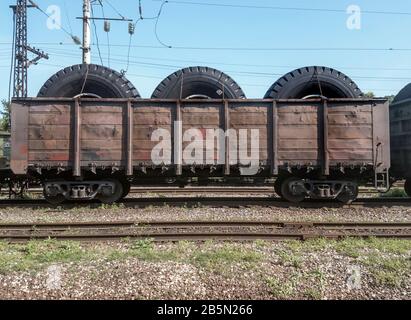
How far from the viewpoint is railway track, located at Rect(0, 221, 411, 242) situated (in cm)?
680

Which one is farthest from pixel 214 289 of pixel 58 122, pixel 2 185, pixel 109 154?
pixel 2 185

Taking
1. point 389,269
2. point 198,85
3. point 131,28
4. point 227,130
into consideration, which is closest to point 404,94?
point 227,130

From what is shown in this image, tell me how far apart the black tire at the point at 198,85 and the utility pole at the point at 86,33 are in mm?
7240

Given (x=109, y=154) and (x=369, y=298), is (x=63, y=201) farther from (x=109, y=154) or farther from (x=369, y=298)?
(x=369, y=298)

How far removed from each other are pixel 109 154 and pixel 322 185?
5.41m

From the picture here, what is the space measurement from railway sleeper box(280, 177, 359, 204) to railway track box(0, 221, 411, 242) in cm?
241

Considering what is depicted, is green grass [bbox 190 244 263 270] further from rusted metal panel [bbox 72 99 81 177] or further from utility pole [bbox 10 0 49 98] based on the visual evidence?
utility pole [bbox 10 0 49 98]

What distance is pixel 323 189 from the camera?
1016 centimetres

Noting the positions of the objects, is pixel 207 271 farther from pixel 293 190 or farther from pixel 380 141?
pixel 380 141

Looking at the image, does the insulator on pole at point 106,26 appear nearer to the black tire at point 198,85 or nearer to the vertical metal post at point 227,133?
the black tire at point 198,85

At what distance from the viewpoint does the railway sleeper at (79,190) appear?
1011 centimetres

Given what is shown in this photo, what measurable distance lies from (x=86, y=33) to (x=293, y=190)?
11.4m

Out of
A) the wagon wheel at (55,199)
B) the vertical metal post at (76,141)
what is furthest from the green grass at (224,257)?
the wagon wheel at (55,199)

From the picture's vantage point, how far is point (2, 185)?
12016 mm
